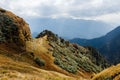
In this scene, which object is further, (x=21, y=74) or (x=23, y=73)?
(x=23, y=73)

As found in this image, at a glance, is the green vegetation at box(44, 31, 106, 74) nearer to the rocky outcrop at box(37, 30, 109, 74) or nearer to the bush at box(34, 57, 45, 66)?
the rocky outcrop at box(37, 30, 109, 74)

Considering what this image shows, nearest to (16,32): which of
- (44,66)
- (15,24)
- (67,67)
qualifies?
(15,24)

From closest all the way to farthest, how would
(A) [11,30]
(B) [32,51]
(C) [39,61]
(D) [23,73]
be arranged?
(D) [23,73] → (C) [39,61] → (A) [11,30] → (B) [32,51]

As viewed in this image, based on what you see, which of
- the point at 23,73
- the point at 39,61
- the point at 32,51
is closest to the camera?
the point at 23,73

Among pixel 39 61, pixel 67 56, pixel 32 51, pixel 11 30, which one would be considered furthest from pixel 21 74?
pixel 67 56

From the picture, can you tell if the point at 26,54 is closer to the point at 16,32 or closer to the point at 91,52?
the point at 16,32

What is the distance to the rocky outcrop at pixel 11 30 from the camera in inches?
3861

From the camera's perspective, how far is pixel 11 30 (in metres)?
101

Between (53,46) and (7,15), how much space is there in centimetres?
3330

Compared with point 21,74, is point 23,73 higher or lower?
lower

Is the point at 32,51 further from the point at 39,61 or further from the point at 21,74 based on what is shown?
the point at 21,74

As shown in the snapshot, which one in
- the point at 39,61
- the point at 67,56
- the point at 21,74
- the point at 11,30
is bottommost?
the point at 67,56

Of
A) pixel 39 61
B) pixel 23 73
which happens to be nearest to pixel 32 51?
pixel 39 61

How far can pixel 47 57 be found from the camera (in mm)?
111500
